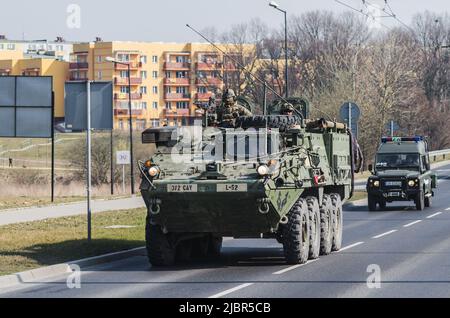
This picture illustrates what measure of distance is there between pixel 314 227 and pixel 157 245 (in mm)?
2924

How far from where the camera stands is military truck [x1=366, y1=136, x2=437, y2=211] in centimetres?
3522

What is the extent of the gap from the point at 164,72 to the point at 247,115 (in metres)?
104

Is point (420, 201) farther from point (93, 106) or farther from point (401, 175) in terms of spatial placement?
point (93, 106)

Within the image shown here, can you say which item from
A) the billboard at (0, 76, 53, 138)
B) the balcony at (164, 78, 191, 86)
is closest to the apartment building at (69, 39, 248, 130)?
the balcony at (164, 78, 191, 86)

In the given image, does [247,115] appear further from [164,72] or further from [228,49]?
[164,72]

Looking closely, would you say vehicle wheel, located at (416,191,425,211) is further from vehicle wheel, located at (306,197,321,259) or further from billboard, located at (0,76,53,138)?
vehicle wheel, located at (306,197,321,259)

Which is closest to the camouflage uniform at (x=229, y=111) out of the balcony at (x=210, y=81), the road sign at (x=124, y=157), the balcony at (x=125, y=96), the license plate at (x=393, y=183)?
the license plate at (x=393, y=183)

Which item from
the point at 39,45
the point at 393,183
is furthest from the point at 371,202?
the point at 39,45

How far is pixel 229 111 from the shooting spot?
20.9 m

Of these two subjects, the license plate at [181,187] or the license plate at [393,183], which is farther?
the license plate at [393,183]

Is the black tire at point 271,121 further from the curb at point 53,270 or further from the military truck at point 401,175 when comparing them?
the military truck at point 401,175

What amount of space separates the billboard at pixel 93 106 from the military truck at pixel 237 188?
2255 millimetres

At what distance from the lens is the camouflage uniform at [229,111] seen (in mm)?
20816
